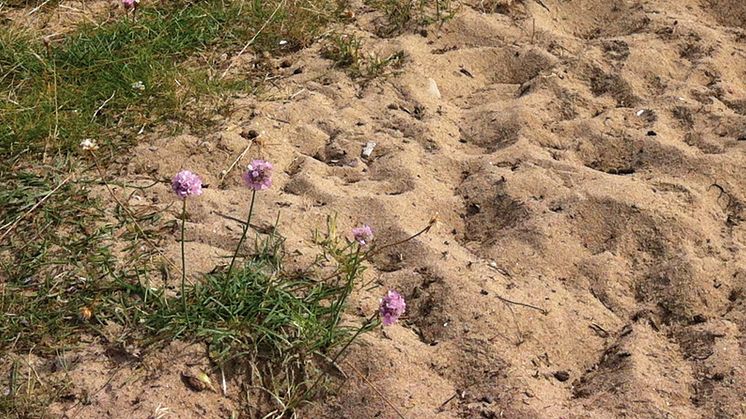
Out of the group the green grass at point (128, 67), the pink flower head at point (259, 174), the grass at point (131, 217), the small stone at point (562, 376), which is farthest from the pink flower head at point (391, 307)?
the green grass at point (128, 67)

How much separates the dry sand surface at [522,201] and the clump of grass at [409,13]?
56mm

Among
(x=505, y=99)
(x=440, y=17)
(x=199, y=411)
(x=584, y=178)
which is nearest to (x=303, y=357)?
(x=199, y=411)

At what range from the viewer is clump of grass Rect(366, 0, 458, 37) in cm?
436

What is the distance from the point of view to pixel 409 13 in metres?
4.40

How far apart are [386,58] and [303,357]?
175 centimetres

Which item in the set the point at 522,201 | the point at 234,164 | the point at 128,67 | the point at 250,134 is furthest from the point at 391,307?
the point at 128,67

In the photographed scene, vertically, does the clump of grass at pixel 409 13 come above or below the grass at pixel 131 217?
above

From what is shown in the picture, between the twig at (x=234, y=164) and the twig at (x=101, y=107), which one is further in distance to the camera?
the twig at (x=101, y=107)

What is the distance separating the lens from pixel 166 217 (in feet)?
10.7

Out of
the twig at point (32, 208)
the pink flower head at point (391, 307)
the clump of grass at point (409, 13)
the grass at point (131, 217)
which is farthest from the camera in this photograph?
the clump of grass at point (409, 13)

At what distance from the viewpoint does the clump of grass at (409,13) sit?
4.36 m

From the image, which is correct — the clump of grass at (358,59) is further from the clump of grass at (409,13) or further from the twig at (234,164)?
the twig at (234,164)

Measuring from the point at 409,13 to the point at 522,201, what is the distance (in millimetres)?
1374

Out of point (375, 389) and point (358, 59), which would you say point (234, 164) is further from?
point (375, 389)
